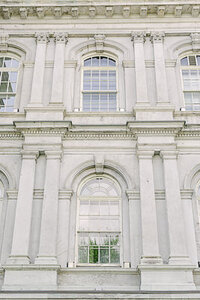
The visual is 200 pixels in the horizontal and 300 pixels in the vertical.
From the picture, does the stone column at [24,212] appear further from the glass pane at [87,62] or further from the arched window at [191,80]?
the arched window at [191,80]

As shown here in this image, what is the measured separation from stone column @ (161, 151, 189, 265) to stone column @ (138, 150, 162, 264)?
1.30 feet

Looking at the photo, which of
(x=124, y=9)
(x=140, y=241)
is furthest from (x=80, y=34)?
(x=140, y=241)

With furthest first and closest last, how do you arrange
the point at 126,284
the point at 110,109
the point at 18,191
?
the point at 110,109 → the point at 18,191 → the point at 126,284

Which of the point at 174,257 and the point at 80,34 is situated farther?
the point at 80,34

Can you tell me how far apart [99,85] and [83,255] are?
6080 mm

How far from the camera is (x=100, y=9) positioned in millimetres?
15000

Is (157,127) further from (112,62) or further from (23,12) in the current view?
(23,12)

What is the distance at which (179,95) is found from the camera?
13477 millimetres

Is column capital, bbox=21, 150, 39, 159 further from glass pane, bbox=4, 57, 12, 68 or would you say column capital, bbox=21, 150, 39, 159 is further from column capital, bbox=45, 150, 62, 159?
glass pane, bbox=4, 57, 12, 68

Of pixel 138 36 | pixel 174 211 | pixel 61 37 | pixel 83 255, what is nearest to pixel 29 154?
pixel 83 255

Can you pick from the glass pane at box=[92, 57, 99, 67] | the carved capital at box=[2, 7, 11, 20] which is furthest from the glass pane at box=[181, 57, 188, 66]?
the carved capital at box=[2, 7, 11, 20]

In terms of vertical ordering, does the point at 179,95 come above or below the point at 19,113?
above

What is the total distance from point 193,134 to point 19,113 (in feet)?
18.6

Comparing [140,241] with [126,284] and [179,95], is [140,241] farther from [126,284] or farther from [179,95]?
[179,95]
